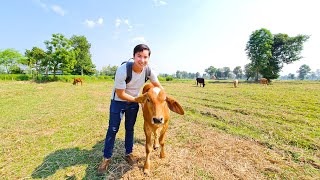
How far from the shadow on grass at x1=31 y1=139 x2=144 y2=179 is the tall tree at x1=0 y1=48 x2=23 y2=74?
61.7 metres

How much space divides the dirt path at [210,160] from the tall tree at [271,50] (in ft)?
154

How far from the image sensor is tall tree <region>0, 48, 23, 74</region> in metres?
52.9

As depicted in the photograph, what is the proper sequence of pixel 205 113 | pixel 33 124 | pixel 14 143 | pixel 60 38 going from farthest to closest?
pixel 60 38, pixel 205 113, pixel 33 124, pixel 14 143

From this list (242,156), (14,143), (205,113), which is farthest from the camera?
(205,113)

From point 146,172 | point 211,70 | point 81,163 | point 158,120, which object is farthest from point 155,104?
point 211,70

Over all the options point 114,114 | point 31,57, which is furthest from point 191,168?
point 31,57

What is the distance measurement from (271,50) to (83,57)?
59400mm

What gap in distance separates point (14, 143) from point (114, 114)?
12.0 feet

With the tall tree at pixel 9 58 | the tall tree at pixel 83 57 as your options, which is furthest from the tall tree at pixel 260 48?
the tall tree at pixel 9 58

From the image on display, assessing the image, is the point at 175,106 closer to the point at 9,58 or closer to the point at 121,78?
the point at 121,78

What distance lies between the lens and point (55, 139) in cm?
572

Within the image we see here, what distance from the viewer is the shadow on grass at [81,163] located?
384 centimetres

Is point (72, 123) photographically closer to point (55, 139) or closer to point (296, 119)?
point (55, 139)

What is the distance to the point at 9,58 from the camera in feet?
175
